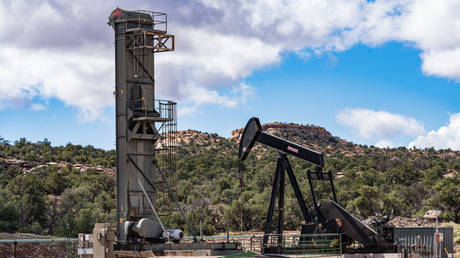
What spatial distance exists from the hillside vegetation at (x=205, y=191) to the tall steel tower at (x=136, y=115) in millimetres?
6828

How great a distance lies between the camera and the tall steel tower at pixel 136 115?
28969 mm

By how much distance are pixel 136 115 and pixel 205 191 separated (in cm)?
4471

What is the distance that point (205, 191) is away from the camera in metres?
73.3

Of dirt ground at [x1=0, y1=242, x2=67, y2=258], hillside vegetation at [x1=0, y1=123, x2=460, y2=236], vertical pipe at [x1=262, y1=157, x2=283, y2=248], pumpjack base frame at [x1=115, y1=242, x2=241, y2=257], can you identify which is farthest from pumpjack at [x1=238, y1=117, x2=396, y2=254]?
dirt ground at [x1=0, y1=242, x2=67, y2=258]

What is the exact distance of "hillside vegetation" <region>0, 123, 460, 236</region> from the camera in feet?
186

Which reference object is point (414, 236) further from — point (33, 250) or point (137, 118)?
point (33, 250)

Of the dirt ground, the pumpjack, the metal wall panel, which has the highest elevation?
the pumpjack

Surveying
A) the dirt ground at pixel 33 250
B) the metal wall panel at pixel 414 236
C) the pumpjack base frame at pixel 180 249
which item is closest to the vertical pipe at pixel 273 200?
the pumpjack base frame at pixel 180 249

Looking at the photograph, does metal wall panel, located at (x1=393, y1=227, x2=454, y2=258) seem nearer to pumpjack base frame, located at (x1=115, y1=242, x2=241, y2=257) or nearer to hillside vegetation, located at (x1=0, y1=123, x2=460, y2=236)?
hillside vegetation, located at (x1=0, y1=123, x2=460, y2=236)

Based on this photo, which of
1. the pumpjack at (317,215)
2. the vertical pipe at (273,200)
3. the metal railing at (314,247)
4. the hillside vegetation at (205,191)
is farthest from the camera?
the hillside vegetation at (205,191)

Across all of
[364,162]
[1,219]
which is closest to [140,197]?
[1,219]

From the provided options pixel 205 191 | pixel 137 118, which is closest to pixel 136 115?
pixel 137 118

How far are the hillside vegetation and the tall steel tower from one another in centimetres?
683

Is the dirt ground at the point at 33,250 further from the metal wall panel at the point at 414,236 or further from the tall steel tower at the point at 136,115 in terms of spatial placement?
the metal wall panel at the point at 414,236
